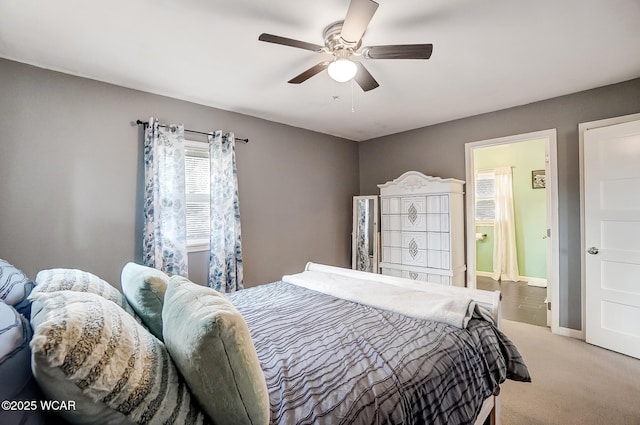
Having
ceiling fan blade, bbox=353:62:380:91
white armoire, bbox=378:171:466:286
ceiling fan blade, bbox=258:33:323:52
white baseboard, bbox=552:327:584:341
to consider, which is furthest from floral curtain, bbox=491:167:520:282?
ceiling fan blade, bbox=258:33:323:52

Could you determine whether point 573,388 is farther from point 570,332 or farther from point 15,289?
point 15,289

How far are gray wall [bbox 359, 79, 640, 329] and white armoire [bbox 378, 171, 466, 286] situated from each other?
43cm

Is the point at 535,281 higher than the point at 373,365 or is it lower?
lower

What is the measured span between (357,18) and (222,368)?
171 cm

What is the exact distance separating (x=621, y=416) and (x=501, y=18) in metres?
2.65

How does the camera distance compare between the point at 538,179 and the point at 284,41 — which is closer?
the point at 284,41

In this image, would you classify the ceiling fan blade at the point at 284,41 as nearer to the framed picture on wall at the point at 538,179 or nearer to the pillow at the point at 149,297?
the pillow at the point at 149,297

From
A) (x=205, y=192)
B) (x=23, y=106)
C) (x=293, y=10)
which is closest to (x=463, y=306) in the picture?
(x=293, y=10)

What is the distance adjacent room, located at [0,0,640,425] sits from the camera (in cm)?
82

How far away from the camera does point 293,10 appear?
178 cm

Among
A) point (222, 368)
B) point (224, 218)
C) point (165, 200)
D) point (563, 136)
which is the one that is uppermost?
point (563, 136)

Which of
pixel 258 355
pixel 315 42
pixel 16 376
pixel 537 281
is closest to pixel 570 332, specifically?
pixel 537 281

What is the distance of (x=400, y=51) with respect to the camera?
177cm

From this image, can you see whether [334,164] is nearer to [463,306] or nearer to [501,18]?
[501,18]
